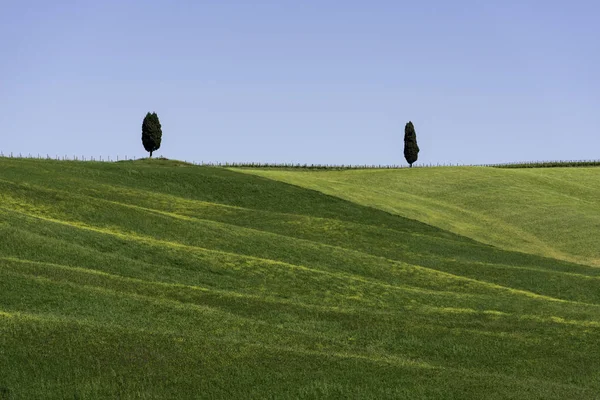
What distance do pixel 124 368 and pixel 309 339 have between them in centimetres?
949

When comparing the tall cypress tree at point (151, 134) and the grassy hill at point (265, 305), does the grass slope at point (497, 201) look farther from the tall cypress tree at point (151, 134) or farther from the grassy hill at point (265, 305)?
the tall cypress tree at point (151, 134)

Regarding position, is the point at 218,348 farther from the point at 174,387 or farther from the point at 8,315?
the point at 8,315

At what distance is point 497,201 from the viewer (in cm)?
10188

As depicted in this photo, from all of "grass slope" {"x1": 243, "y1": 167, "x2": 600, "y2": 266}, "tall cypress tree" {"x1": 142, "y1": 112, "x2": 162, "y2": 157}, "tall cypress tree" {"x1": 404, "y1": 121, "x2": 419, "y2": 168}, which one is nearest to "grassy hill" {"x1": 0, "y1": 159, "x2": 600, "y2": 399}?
"grass slope" {"x1": 243, "y1": 167, "x2": 600, "y2": 266}

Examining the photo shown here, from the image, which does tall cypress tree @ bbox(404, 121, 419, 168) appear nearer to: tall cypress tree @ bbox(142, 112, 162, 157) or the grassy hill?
tall cypress tree @ bbox(142, 112, 162, 157)

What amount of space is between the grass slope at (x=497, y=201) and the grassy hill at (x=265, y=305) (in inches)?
247

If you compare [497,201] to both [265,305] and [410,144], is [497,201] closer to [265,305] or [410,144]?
[410,144]

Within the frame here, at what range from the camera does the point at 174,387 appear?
92.7 feet

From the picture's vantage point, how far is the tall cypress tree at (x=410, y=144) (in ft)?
480

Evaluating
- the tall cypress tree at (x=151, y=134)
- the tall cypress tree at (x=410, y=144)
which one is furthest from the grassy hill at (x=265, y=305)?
the tall cypress tree at (x=410, y=144)

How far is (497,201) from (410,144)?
45.7 metres

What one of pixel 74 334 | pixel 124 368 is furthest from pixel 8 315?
pixel 124 368

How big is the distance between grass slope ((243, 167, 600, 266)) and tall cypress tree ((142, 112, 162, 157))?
86.9 feet

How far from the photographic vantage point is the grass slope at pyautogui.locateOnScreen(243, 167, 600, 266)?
82.5 meters
